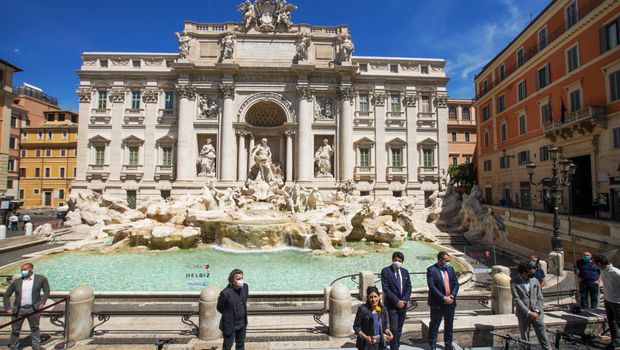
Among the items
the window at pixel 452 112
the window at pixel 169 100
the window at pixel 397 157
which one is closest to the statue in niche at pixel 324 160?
the window at pixel 397 157

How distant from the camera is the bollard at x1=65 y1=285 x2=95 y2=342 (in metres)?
5.89

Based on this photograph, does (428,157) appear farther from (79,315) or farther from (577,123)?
(79,315)

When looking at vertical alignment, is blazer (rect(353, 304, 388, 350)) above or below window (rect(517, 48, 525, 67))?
below

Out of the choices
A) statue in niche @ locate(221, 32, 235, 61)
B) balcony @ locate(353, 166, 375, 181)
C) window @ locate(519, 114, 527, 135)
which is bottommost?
balcony @ locate(353, 166, 375, 181)

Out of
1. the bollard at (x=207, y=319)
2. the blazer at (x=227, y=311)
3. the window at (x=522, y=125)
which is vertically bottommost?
the bollard at (x=207, y=319)

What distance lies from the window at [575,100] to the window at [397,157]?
43.0 ft

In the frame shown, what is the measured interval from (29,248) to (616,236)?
→ 91.0ft

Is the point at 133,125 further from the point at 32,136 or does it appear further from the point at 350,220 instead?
the point at 32,136

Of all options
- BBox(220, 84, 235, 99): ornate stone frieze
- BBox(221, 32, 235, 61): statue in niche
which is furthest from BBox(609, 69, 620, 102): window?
BBox(221, 32, 235, 61): statue in niche

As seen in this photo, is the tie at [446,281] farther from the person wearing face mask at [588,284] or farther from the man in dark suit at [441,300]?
the person wearing face mask at [588,284]

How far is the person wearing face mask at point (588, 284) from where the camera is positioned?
6863 mm

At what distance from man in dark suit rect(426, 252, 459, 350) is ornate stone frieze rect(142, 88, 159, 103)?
29.8 m

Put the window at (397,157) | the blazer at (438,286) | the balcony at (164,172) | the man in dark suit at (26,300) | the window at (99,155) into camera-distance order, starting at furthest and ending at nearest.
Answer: the window at (397,157) → the window at (99,155) → the balcony at (164,172) → the man in dark suit at (26,300) → the blazer at (438,286)

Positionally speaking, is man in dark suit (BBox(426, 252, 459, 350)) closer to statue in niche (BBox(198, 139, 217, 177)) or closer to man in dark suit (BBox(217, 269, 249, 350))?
man in dark suit (BBox(217, 269, 249, 350))
